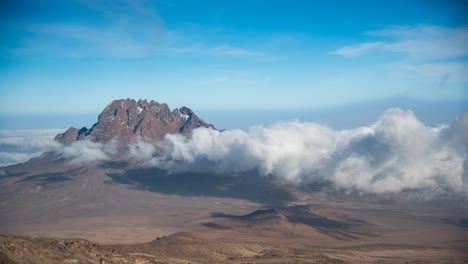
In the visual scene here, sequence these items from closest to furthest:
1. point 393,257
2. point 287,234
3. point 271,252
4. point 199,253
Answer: point 199,253
point 271,252
point 393,257
point 287,234

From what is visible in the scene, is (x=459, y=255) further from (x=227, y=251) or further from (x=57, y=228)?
(x=57, y=228)

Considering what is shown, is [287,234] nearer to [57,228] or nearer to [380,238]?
[380,238]

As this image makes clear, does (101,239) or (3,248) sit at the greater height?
A: (3,248)

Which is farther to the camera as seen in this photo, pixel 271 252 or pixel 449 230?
pixel 449 230

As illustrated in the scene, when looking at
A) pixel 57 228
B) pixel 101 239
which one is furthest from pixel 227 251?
pixel 57 228

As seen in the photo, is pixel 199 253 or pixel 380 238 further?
pixel 380 238

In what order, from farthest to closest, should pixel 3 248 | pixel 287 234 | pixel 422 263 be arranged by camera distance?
pixel 287 234 → pixel 422 263 → pixel 3 248

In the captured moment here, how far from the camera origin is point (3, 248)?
200ft

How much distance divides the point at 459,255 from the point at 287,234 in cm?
7385

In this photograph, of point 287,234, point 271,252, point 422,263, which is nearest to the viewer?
point 271,252

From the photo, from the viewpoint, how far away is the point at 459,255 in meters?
134

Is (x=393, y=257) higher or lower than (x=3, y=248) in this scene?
lower

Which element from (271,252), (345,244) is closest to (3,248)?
(271,252)

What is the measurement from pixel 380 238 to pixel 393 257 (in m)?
49.3
